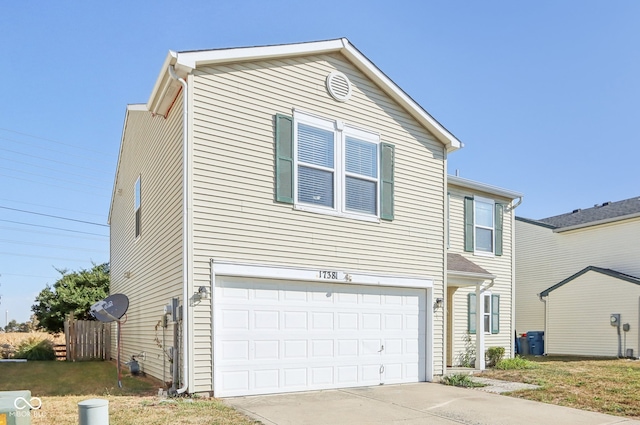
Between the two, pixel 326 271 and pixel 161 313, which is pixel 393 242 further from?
pixel 161 313

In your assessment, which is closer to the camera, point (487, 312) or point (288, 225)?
point (288, 225)

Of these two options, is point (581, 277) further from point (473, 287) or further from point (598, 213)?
point (473, 287)

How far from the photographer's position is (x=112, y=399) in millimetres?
8094

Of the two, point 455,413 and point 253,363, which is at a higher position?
point 253,363

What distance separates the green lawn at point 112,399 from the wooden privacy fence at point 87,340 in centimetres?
315

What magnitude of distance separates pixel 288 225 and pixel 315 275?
3.70 feet

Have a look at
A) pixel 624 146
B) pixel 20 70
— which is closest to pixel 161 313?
pixel 20 70

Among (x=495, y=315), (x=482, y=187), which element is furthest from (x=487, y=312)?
(x=482, y=187)

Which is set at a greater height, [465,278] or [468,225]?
[468,225]

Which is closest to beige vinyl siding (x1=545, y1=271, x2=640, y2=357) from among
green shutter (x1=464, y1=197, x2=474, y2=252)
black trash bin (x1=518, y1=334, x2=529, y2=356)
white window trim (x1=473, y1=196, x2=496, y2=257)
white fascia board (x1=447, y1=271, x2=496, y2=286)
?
black trash bin (x1=518, y1=334, x2=529, y2=356)

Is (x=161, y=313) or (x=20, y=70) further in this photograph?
(x=20, y=70)

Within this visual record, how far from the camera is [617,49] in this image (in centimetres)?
1593

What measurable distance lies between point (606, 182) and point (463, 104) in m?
16.5

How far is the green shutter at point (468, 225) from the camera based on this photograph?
49.9 feet
